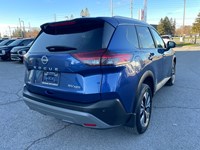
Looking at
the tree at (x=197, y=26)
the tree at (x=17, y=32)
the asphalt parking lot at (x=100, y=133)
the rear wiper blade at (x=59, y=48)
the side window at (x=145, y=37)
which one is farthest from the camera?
the tree at (x=17, y=32)

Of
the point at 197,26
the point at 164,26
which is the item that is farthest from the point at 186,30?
the point at 197,26

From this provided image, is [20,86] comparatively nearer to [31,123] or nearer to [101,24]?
[31,123]

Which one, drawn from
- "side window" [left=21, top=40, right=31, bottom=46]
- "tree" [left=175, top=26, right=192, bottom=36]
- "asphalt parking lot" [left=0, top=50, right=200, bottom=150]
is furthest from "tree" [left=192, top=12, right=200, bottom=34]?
"asphalt parking lot" [left=0, top=50, right=200, bottom=150]

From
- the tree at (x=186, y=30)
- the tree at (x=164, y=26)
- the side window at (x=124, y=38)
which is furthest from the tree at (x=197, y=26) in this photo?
the side window at (x=124, y=38)

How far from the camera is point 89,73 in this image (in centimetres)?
244

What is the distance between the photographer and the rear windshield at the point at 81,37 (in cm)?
251

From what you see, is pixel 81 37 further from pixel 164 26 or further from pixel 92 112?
pixel 164 26

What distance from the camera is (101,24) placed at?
260 centimetres

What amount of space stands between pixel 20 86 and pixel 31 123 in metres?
3.23

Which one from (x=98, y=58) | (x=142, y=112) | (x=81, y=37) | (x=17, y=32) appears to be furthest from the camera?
(x=17, y=32)

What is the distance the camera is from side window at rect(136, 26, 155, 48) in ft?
11.3

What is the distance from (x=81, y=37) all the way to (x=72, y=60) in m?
0.37

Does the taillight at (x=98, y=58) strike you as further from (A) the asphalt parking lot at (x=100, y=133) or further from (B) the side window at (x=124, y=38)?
(A) the asphalt parking lot at (x=100, y=133)

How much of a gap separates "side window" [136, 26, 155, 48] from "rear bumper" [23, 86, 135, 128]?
4.29 ft
